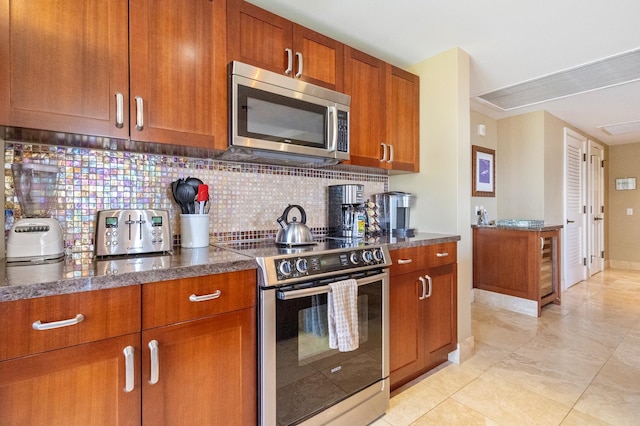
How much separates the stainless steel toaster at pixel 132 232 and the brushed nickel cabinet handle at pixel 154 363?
0.55 metres

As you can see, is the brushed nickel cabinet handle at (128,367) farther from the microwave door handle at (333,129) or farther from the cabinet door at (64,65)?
the microwave door handle at (333,129)

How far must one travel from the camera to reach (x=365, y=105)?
2.19 m

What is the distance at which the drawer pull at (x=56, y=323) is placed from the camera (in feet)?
2.97

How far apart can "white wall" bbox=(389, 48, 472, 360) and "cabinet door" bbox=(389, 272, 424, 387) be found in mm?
556

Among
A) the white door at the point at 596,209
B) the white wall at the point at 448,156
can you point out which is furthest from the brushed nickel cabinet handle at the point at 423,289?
the white door at the point at 596,209

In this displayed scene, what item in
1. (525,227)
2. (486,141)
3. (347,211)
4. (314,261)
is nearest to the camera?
(314,261)

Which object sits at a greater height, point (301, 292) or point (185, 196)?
point (185, 196)

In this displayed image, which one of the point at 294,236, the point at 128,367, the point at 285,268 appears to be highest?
the point at 294,236

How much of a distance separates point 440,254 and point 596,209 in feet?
16.5

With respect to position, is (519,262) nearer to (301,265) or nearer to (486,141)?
(486,141)

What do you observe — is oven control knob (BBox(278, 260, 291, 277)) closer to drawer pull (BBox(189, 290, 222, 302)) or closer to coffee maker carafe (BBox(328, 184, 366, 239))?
drawer pull (BBox(189, 290, 222, 302))

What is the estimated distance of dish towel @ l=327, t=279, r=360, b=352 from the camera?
1.48m

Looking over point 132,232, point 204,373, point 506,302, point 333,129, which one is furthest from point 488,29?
point 506,302

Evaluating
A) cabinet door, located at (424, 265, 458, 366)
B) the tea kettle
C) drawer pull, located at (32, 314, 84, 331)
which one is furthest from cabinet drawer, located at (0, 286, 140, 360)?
cabinet door, located at (424, 265, 458, 366)
